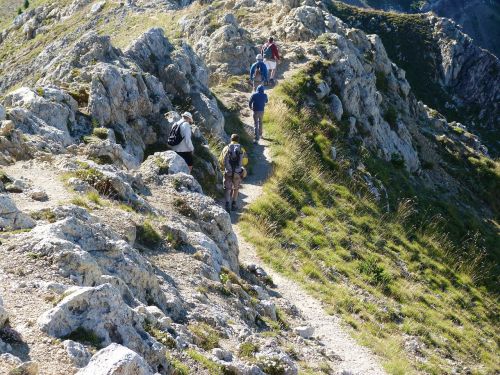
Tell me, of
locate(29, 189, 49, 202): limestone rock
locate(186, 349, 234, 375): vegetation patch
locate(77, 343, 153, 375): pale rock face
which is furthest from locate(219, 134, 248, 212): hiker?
locate(77, 343, 153, 375): pale rock face

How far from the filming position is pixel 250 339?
10.1 m

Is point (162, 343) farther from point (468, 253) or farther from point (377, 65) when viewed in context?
point (377, 65)

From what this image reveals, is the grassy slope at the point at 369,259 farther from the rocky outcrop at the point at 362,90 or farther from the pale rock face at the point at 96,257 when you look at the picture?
the pale rock face at the point at 96,257

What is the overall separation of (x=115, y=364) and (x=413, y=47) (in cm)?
9367

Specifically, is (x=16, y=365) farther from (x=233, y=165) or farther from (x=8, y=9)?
(x=8, y=9)

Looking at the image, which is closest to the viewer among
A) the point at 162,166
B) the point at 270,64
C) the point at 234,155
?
the point at 162,166

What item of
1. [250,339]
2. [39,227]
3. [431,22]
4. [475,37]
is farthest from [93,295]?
[475,37]

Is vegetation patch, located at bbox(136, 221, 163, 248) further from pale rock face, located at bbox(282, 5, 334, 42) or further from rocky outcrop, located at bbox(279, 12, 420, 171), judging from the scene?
pale rock face, located at bbox(282, 5, 334, 42)

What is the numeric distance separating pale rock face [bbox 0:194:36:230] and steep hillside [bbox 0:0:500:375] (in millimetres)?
25

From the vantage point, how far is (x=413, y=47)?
302 feet

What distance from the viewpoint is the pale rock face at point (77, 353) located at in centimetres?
652

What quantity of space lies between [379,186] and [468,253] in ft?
16.0

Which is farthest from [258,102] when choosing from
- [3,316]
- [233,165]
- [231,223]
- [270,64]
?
[3,316]

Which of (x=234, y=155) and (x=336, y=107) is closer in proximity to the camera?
(x=234, y=155)
